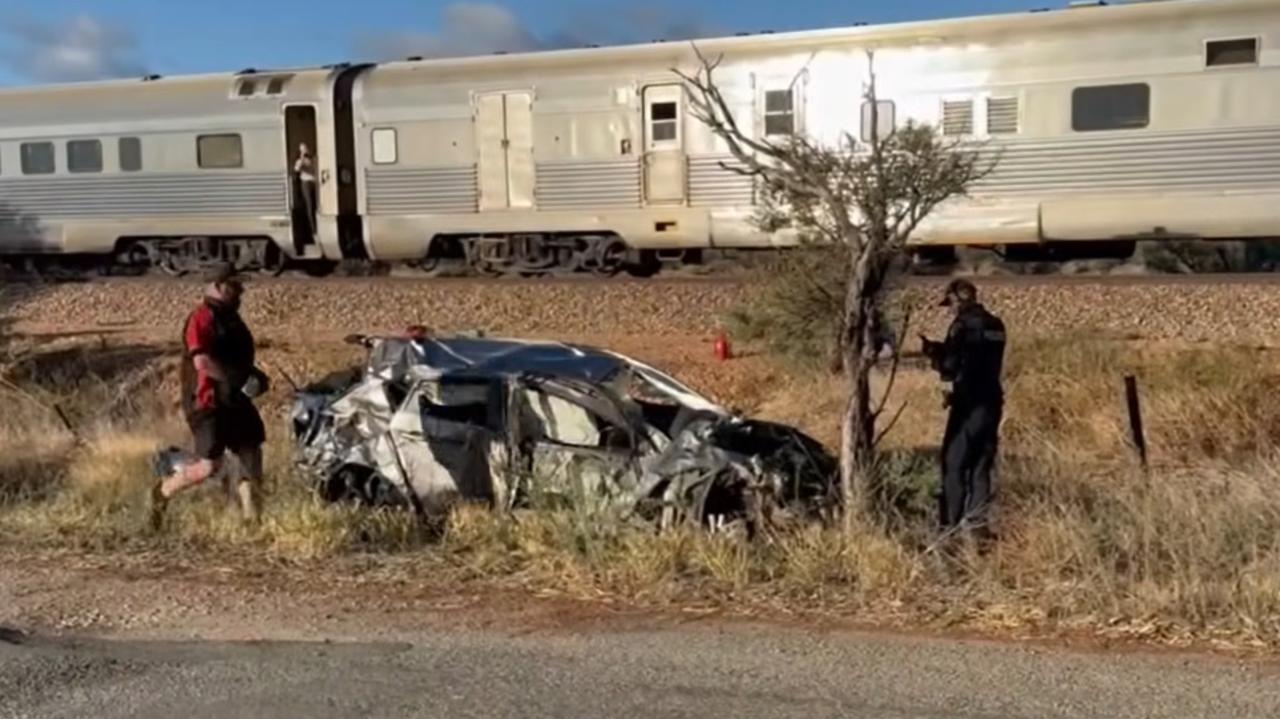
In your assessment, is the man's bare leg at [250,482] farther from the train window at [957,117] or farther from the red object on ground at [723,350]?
the train window at [957,117]

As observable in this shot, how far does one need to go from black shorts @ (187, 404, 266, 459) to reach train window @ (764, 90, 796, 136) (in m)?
9.55

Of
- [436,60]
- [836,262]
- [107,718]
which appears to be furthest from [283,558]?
[436,60]

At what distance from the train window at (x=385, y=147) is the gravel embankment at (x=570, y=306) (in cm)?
159

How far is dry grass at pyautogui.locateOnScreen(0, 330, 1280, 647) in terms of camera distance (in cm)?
650

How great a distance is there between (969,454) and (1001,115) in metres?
8.05

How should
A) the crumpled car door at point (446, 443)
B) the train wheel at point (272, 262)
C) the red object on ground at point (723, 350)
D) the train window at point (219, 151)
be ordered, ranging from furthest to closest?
1. the train wheel at point (272, 262)
2. the train window at point (219, 151)
3. the red object on ground at point (723, 350)
4. the crumpled car door at point (446, 443)

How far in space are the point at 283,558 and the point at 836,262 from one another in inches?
237

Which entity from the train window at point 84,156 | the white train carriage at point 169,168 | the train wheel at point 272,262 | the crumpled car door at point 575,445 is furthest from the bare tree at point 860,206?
the train window at point 84,156

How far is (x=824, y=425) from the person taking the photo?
13.7 meters

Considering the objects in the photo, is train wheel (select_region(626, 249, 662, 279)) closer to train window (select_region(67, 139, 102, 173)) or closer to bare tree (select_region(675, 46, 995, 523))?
train window (select_region(67, 139, 102, 173))

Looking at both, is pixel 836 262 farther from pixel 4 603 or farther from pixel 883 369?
pixel 4 603

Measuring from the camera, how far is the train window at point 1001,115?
53.6ft

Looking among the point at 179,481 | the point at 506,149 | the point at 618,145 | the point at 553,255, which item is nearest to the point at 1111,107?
the point at 618,145

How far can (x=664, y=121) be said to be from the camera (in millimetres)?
17938
